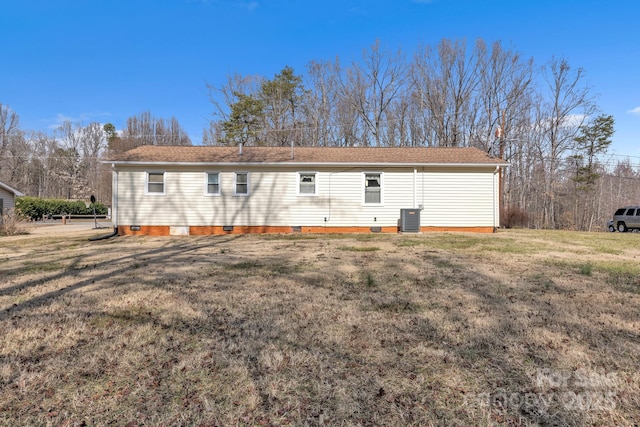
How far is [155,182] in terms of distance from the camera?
12586 millimetres

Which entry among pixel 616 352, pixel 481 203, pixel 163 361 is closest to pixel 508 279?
pixel 616 352

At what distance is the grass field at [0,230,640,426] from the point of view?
1978mm

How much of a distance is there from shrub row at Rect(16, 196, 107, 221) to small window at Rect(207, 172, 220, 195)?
20.2 m

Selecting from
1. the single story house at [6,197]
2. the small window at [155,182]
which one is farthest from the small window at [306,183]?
the single story house at [6,197]

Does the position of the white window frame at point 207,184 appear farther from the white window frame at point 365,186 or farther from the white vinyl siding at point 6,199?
the white vinyl siding at point 6,199

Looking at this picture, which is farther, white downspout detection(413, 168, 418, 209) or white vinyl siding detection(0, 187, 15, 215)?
white vinyl siding detection(0, 187, 15, 215)

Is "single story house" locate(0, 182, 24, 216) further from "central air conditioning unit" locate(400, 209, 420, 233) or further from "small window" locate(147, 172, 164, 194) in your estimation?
"central air conditioning unit" locate(400, 209, 420, 233)

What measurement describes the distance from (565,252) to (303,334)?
802cm

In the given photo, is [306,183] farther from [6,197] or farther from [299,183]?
[6,197]

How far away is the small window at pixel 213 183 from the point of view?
41.8 ft

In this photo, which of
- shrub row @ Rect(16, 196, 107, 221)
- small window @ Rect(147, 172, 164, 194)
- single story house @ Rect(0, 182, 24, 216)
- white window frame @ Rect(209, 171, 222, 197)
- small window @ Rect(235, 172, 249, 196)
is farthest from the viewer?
shrub row @ Rect(16, 196, 107, 221)

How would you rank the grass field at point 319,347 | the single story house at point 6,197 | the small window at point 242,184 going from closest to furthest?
the grass field at point 319,347 < the small window at point 242,184 < the single story house at point 6,197

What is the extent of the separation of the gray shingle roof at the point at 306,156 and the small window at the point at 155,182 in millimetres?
601

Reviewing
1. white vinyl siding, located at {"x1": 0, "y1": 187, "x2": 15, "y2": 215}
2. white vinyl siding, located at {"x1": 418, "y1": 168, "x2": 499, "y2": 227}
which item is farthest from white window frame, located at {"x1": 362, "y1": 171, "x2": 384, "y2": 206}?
white vinyl siding, located at {"x1": 0, "y1": 187, "x2": 15, "y2": 215}
